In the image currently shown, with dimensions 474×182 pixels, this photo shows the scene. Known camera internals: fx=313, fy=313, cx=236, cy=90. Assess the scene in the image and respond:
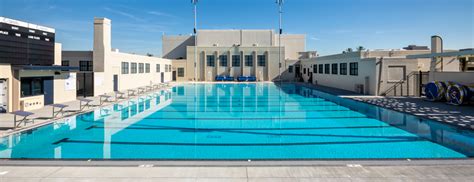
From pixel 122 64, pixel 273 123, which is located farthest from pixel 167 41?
pixel 273 123

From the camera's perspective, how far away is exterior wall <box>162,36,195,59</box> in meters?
49.9

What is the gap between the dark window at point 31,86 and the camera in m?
13.6

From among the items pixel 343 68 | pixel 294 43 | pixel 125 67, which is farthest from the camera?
pixel 294 43

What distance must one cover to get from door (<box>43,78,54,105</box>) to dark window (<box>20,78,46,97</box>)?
9.4 inches

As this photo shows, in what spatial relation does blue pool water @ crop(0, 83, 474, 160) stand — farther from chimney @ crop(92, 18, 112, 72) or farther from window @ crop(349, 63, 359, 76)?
window @ crop(349, 63, 359, 76)

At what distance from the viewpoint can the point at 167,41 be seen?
164ft

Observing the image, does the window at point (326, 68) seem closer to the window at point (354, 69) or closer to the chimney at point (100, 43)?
the window at point (354, 69)

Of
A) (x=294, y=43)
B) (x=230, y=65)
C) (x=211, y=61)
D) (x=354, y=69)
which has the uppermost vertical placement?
(x=294, y=43)

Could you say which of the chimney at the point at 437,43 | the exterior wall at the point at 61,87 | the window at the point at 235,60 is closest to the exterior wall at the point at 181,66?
the window at the point at 235,60

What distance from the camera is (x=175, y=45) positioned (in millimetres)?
50062

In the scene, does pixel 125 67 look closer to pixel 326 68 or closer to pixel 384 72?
pixel 326 68

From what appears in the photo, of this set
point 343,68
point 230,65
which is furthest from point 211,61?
point 343,68

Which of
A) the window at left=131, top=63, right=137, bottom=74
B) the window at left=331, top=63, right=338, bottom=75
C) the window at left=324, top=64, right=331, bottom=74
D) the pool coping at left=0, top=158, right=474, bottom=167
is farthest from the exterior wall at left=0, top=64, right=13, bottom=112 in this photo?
the window at left=324, top=64, right=331, bottom=74

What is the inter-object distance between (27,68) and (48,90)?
288 cm
